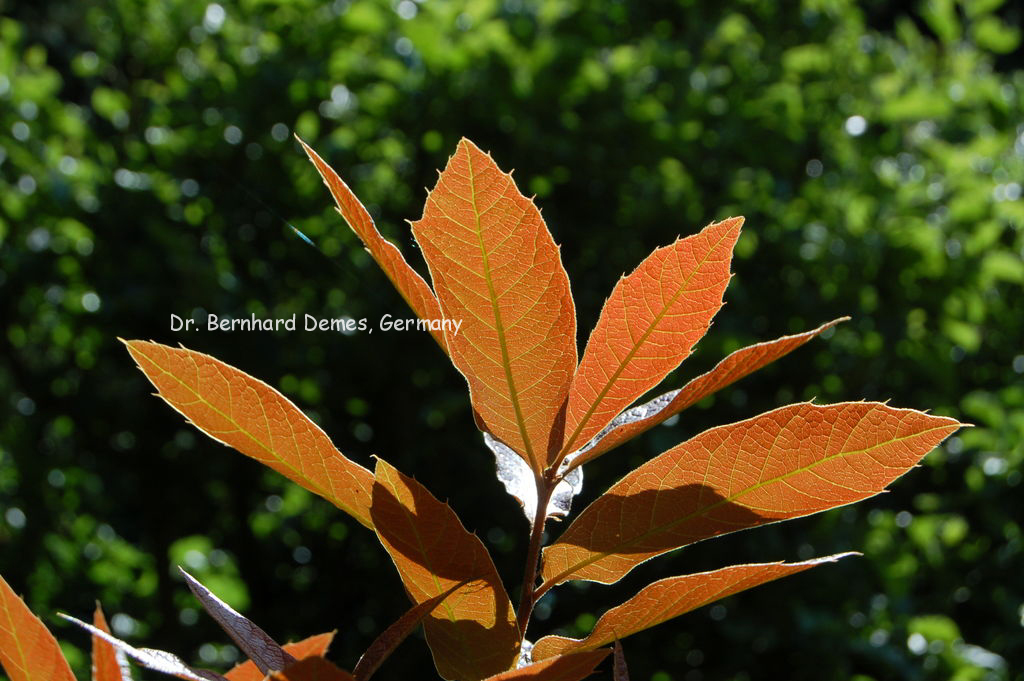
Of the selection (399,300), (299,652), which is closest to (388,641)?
(299,652)

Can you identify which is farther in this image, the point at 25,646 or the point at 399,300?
the point at 399,300

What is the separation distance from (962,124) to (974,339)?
762 millimetres

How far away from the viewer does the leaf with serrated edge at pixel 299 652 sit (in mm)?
493

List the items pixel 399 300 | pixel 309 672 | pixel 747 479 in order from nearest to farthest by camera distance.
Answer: pixel 309 672 < pixel 747 479 < pixel 399 300

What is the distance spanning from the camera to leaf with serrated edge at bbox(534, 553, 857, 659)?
1.95 ft

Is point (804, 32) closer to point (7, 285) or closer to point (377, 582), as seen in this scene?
point (377, 582)

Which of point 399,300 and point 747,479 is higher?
point 747,479

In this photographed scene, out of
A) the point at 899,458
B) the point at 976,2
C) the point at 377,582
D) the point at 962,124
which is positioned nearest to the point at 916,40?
the point at 976,2

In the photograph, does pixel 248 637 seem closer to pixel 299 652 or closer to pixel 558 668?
pixel 299 652

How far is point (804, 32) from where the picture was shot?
3.10 meters

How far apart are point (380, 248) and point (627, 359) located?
161mm

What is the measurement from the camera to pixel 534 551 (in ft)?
2.06

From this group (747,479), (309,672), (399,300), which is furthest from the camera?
(399,300)

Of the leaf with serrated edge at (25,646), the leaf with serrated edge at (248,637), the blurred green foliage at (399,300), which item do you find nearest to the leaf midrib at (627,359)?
the leaf with serrated edge at (248,637)
